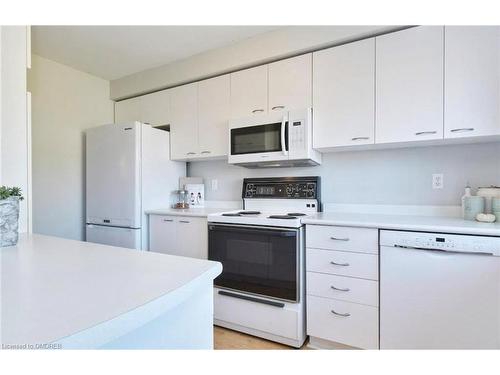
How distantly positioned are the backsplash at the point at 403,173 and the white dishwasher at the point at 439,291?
0.62 m

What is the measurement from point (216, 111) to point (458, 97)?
1824mm

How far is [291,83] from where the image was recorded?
210 centimetres

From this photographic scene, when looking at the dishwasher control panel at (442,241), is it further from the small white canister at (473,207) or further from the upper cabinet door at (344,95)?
the upper cabinet door at (344,95)

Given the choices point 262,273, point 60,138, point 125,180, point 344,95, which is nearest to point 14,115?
point 125,180

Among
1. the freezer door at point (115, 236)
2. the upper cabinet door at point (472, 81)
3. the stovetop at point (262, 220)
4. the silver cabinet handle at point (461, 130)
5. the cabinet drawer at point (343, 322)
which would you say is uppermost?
the upper cabinet door at point (472, 81)

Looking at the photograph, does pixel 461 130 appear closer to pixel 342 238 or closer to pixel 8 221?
pixel 342 238

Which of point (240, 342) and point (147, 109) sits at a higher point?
point (147, 109)

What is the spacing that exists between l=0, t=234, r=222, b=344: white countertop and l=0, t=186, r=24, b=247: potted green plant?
52 mm

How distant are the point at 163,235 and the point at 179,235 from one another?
0.65 ft

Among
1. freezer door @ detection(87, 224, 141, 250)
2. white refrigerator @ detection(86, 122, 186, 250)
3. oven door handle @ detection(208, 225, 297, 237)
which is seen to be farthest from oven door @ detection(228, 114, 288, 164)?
freezer door @ detection(87, 224, 141, 250)

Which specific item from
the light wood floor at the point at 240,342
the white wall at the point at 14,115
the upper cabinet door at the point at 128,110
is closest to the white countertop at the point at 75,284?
the white wall at the point at 14,115

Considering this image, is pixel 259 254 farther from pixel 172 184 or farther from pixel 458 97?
pixel 458 97

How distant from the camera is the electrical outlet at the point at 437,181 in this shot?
74.1 inches
